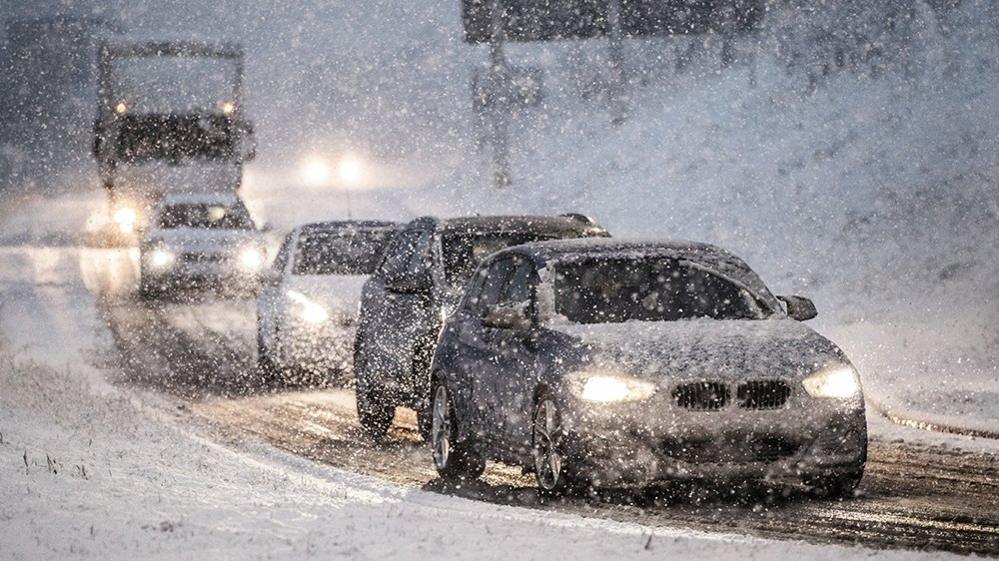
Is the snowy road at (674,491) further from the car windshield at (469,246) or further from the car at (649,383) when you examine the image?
the car windshield at (469,246)

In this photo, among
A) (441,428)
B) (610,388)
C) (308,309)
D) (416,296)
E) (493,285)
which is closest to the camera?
(610,388)

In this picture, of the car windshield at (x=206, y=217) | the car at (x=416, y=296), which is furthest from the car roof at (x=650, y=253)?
the car windshield at (x=206, y=217)

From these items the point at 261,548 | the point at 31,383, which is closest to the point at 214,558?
the point at 261,548

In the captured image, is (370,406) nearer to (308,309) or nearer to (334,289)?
(334,289)

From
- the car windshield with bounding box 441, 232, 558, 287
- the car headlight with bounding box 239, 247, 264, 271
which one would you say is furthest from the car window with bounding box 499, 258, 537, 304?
the car headlight with bounding box 239, 247, 264, 271

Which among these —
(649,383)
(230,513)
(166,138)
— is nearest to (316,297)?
(649,383)

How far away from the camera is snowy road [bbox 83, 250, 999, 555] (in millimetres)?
9484

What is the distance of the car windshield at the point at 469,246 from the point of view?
14117 millimetres

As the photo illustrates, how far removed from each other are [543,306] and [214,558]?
3.67m

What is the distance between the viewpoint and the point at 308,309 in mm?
18141

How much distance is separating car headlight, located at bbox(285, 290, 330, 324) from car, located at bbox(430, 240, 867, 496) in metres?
6.16

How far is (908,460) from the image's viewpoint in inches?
501

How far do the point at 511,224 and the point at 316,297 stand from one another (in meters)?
3.92

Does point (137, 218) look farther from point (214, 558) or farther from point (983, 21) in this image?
point (214, 558)
